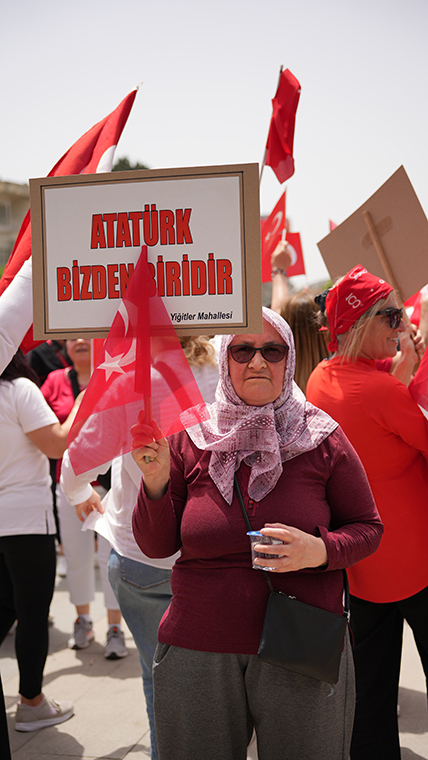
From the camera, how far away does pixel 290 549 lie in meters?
1.74

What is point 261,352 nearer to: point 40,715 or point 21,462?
point 21,462

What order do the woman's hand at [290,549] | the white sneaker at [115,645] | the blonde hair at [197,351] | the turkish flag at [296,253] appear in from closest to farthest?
the woman's hand at [290,549] < the blonde hair at [197,351] < the white sneaker at [115,645] < the turkish flag at [296,253]

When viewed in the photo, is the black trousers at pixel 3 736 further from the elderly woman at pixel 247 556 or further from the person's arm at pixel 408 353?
the person's arm at pixel 408 353

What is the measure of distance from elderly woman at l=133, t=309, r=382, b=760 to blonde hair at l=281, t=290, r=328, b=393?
5.89ft

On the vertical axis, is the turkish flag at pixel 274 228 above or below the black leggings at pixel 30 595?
above

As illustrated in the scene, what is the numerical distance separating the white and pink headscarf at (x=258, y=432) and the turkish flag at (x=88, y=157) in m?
0.83

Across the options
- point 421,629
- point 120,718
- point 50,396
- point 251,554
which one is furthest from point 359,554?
point 50,396

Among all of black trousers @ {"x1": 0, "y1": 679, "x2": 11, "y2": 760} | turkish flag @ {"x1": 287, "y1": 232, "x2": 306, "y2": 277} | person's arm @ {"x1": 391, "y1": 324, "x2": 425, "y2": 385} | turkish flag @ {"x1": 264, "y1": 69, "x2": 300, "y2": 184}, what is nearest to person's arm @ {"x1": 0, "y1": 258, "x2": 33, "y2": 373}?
black trousers @ {"x1": 0, "y1": 679, "x2": 11, "y2": 760}

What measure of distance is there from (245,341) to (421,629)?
4.85ft

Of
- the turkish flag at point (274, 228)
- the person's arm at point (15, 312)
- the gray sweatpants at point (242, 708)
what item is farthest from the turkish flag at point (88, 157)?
the turkish flag at point (274, 228)

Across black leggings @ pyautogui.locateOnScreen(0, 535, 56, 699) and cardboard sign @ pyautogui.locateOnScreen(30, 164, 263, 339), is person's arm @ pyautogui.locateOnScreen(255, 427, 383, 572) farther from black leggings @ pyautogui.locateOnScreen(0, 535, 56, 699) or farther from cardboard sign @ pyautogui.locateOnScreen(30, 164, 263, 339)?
black leggings @ pyautogui.locateOnScreen(0, 535, 56, 699)

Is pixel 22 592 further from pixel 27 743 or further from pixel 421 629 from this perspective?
pixel 421 629

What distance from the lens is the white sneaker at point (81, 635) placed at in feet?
14.7

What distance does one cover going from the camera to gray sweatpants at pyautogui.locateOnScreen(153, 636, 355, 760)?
5.98 ft
